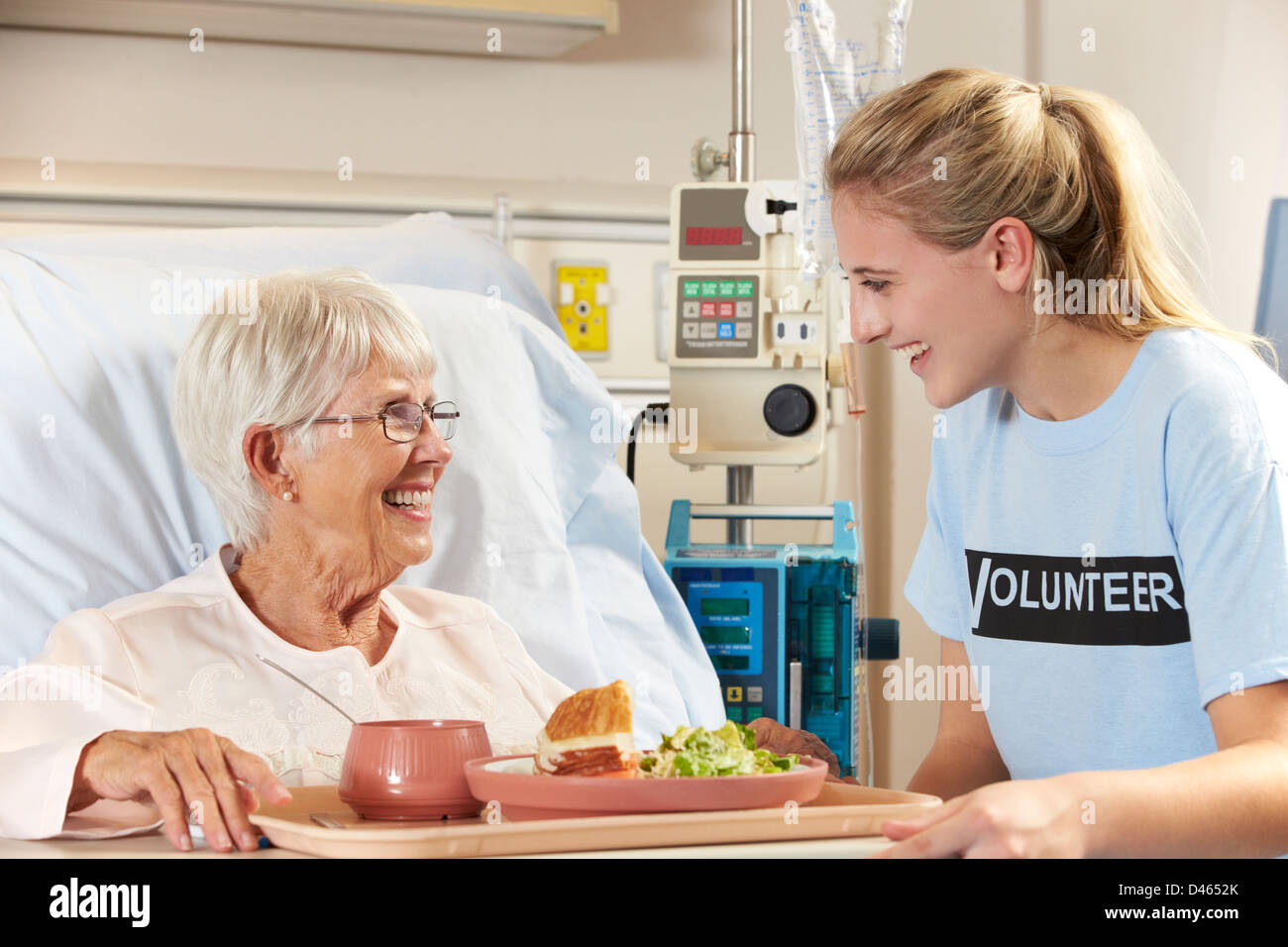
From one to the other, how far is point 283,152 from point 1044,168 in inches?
60.2

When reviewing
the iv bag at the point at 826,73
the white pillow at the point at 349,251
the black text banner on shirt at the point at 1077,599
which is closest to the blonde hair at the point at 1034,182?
the black text banner on shirt at the point at 1077,599

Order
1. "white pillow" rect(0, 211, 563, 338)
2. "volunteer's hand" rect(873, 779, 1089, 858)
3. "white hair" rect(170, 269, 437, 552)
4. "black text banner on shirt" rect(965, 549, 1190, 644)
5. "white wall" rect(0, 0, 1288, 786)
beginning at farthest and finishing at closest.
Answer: "white wall" rect(0, 0, 1288, 786)
"white pillow" rect(0, 211, 563, 338)
"white hair" rect(170, 269, 437, 552)
"black text banner on shirt" rect(965, 549, 1190, 644)
"volunteer's hand" rect(873, 779, 1089, 858)

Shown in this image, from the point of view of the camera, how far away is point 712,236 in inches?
81.4

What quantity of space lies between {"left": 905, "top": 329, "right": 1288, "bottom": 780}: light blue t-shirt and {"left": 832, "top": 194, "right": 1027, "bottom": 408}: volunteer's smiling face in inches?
4.4

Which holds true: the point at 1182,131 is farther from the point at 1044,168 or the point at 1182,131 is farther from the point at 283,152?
the point at 283,152

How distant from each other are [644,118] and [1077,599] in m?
1.58

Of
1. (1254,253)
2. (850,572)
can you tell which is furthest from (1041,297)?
(1254,253)

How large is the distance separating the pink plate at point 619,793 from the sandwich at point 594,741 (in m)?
0.02

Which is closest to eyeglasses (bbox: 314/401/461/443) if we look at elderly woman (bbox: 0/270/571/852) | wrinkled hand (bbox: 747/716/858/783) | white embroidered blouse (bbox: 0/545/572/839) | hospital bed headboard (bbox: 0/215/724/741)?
elderly woman (bbox: 0/270/571/852)

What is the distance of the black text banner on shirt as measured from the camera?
1174mm

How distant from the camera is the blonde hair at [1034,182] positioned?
122 centimetres

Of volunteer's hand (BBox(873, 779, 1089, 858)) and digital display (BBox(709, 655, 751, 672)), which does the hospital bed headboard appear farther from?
volunteer's hand (BBox(873, 779, 1089, 858))

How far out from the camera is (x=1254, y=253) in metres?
2.36

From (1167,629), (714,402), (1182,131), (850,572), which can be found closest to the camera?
(1167,629)
